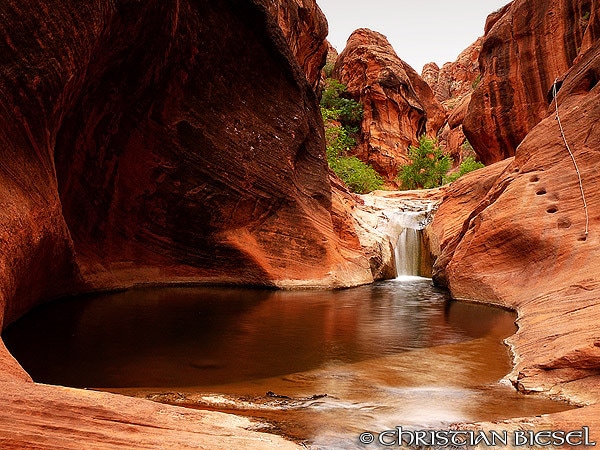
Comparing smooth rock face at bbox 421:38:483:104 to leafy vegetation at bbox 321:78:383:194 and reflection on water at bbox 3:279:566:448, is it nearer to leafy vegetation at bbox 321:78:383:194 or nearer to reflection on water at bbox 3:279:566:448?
leafy vegetation at bbox 321:78:383:194

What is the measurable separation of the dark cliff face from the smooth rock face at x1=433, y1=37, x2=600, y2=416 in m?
4.48

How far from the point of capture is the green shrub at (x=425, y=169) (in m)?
31.2

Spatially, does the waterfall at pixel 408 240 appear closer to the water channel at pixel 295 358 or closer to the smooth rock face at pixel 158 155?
the smooth rock face at pixel 158 155

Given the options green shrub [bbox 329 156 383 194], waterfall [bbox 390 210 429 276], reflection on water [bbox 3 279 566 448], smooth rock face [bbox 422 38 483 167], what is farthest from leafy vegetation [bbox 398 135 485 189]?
reflection on water [bbox 3 279 566 448]

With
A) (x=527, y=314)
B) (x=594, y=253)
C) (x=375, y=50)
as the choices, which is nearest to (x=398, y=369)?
(x=527, y=314)

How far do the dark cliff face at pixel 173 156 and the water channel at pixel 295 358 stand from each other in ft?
4.49

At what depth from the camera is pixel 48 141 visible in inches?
276

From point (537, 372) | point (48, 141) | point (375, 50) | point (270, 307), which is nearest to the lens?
point (537, 372)

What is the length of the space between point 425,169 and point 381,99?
730cm

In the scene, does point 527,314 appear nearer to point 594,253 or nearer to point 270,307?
point 594,253

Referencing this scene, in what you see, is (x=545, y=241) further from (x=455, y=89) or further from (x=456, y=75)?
(x=456, y=75)

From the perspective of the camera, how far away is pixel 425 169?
104 feet

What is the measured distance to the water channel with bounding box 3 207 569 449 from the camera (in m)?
3.54

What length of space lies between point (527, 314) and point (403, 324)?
6.26 feet
